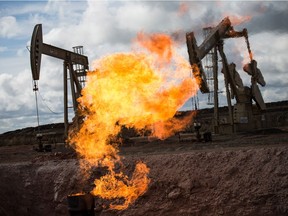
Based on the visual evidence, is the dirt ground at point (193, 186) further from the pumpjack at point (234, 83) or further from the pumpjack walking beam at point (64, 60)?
the pumpjack at point (234, 83)

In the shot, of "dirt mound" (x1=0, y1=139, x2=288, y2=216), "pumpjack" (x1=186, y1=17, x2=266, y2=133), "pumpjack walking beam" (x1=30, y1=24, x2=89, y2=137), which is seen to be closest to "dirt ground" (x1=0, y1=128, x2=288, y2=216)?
"dirt mound" (x1=0, y1=139, x2=288, y2=216)

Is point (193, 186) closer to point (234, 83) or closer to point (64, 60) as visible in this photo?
point (234, 83)

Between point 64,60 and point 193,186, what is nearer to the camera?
point 193,186

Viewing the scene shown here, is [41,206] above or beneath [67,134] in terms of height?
beneath

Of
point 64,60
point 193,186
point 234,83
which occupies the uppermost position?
point 64,60

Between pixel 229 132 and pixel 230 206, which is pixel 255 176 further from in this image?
pixel 229 132

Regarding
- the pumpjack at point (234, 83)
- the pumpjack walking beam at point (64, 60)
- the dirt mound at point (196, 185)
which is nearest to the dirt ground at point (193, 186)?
the dirt mound at point (196, 185)

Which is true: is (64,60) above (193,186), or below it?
above

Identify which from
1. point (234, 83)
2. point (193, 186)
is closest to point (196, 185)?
point (193, 186)

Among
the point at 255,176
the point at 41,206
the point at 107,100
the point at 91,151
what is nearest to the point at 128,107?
the point at 107,100

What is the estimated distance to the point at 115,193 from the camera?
15.8 meters

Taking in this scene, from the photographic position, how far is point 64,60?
3212 cm

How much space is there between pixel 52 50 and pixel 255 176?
20.6 metres

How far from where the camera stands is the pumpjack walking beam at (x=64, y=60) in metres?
→ 26.9
